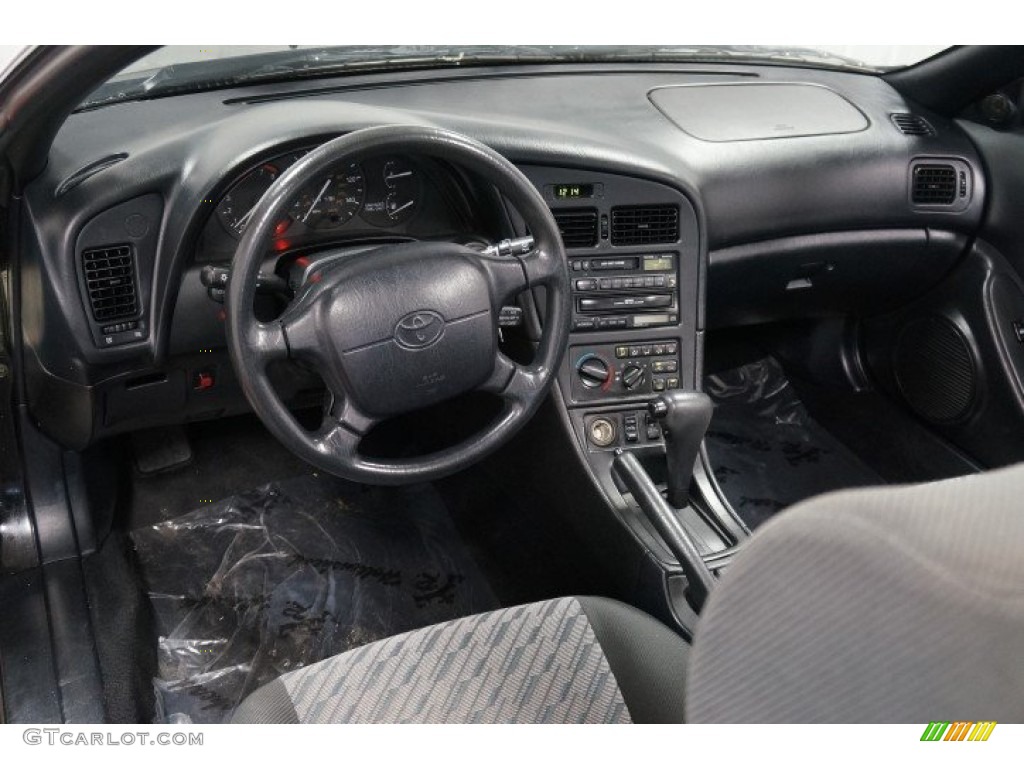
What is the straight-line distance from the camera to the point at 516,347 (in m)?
1.98

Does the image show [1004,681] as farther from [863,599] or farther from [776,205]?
[776,205]

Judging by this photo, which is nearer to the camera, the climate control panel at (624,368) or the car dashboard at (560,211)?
the car dashboard at (560,211)

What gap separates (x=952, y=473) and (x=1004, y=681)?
7.08 feet

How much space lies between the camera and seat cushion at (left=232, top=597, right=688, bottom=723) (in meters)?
1.27

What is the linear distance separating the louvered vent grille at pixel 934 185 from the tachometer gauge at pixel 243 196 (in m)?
1.43

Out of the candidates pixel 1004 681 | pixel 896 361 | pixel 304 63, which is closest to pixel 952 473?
pixel 896 361

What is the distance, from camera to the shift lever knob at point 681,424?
1.89m

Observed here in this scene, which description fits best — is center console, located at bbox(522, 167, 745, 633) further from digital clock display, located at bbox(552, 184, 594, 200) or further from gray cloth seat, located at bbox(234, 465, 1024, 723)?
gray cloth seat, located at bbox(234, 465, 1024, 723)

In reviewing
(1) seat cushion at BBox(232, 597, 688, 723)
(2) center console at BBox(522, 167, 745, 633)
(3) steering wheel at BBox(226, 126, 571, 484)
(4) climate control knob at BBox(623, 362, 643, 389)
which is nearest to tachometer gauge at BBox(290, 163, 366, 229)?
(3) steering wheel at BBox(226, 126, 571, 484)

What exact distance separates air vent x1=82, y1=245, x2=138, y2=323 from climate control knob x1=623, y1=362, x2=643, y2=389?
875 mm

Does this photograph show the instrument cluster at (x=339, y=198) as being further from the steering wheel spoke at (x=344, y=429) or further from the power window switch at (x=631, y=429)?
the power window switch at (x=631, y=429)

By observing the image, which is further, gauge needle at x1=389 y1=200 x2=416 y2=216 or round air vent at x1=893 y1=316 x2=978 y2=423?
round air vent at x1=893 y1=316 x2=978 y2=423

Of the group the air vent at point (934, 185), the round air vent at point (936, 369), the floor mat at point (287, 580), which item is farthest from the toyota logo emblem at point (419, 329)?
the round air vent at point (936, 369)

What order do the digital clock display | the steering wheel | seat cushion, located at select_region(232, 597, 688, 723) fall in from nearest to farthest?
seat cushion, located at select_region(232, 597, 688, 723), the steering wheel, the digital clock display
